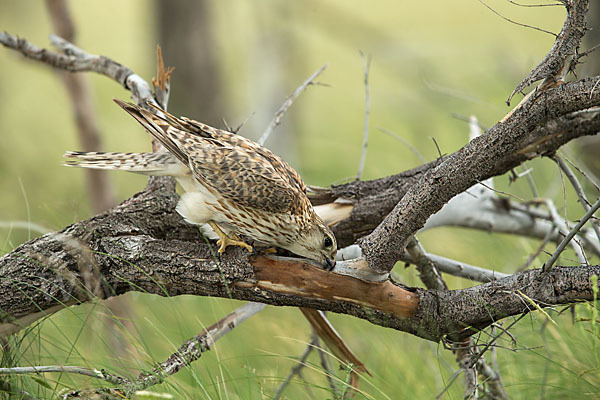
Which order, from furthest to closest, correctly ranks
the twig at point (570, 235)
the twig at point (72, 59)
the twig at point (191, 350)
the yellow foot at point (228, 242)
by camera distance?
the twig at point (72, 59)
the yellow foot at point (228, 242)
the twig at point (191, 350)
the twig at point (570, 235)

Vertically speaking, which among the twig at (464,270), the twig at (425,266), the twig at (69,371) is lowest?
the twig at (69,371)

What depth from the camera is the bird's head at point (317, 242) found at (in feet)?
8.66

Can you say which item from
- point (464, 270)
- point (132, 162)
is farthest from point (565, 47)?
point (132, 162)

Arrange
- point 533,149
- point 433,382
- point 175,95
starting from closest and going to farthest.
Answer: point 533,149 → point 433,382 → point 175,95

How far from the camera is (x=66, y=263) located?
232cm

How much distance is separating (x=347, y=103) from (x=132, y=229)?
10736mm

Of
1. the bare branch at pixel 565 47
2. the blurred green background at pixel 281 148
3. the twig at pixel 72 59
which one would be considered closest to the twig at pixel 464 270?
the blurred green background at pixel 281 148

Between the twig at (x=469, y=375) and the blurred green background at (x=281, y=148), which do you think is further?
the blurred green background at (x=281, y=148)

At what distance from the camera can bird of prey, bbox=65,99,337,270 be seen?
8.91 ft

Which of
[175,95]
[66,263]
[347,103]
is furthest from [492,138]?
[347,103]

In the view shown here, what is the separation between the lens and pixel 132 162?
283 cm

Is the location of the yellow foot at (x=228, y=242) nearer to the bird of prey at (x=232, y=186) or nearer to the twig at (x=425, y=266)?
the bird of prey at (x=232, y=186)

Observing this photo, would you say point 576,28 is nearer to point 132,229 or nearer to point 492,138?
point 492,138

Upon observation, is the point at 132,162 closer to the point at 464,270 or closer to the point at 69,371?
the point at 69,371
